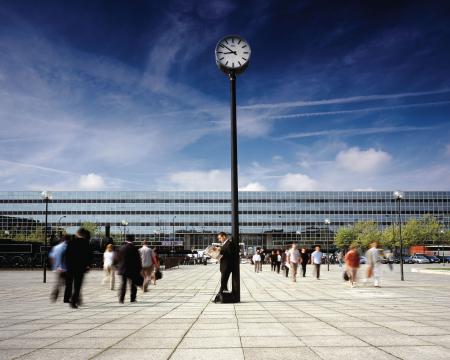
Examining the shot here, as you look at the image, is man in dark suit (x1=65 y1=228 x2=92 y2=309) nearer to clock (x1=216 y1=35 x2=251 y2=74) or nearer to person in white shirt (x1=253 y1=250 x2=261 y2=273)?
clock (x1=216 y1=35 x2=251 y2=74)

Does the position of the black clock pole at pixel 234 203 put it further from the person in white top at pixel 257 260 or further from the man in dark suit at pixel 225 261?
the person in white top at pixel 257 260

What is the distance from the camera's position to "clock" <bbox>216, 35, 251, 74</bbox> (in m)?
12.6

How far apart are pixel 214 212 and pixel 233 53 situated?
319 feet

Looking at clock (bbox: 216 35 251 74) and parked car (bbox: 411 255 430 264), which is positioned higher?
clock (bbox: 216 35 251 74)

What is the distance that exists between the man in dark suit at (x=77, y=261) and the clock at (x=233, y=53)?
6.09m

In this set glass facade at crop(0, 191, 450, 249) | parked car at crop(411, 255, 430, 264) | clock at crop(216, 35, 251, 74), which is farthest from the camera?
glass facade at crop(0, 191, 450, 249)

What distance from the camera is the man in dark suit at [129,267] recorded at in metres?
12.1

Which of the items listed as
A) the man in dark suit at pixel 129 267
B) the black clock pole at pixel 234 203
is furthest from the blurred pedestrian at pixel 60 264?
the black clock pole at pixel 234 203

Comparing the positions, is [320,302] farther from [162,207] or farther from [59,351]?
[162,207]

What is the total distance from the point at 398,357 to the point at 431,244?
105234mm

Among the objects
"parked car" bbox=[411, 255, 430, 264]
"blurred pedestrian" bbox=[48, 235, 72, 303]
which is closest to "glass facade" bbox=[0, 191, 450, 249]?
"parked car" bbox=[411, 255, 430, 264]

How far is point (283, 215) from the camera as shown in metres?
109

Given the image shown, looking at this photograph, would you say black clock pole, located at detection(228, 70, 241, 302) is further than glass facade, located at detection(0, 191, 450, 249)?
No

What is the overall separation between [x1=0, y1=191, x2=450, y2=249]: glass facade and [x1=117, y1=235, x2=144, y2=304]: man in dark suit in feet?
311
